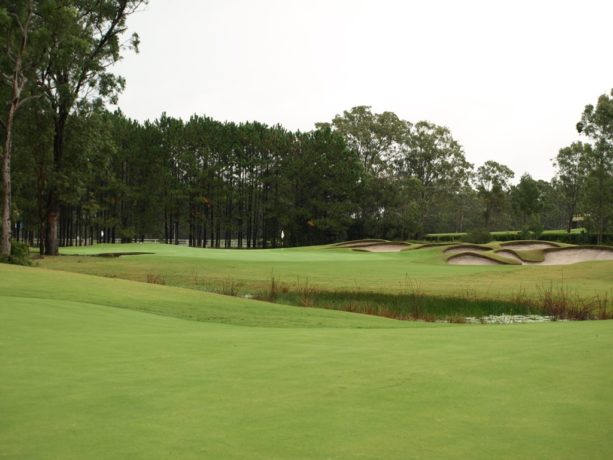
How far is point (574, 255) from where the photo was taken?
36094 mm

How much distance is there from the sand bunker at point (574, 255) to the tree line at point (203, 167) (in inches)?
920

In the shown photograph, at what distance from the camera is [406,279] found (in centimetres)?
2366

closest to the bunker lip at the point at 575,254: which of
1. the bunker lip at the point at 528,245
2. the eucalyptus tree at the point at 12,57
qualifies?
the bunker lip at the point at 528,245

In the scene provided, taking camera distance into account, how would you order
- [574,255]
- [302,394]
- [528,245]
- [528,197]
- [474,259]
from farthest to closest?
[528,197]
[528,245]
[574,255]
[474,259]
[302,394]

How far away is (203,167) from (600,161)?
142 feet

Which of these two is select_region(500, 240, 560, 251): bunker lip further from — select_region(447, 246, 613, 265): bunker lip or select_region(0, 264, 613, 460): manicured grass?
select_region(0, 264, 613, 460): manicured grass

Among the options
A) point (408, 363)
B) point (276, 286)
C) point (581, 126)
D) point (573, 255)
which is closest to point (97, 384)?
point (408, 363)

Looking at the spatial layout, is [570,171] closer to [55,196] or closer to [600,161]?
[600,161]

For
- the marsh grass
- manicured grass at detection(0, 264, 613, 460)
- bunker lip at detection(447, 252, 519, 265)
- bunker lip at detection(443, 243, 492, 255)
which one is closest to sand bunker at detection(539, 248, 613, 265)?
bunker lip at detection(447, 252, 519, 265)

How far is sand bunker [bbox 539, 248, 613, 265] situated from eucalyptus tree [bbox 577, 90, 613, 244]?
22741 mm

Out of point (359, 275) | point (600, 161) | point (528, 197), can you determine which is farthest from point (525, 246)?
point (528, 197)

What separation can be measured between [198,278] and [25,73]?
59.6ft

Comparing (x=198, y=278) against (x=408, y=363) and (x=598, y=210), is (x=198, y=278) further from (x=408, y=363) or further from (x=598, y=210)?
(x=598, y=210)

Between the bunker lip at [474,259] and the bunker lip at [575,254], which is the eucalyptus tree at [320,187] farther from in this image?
the bunker lip at [575,254]
